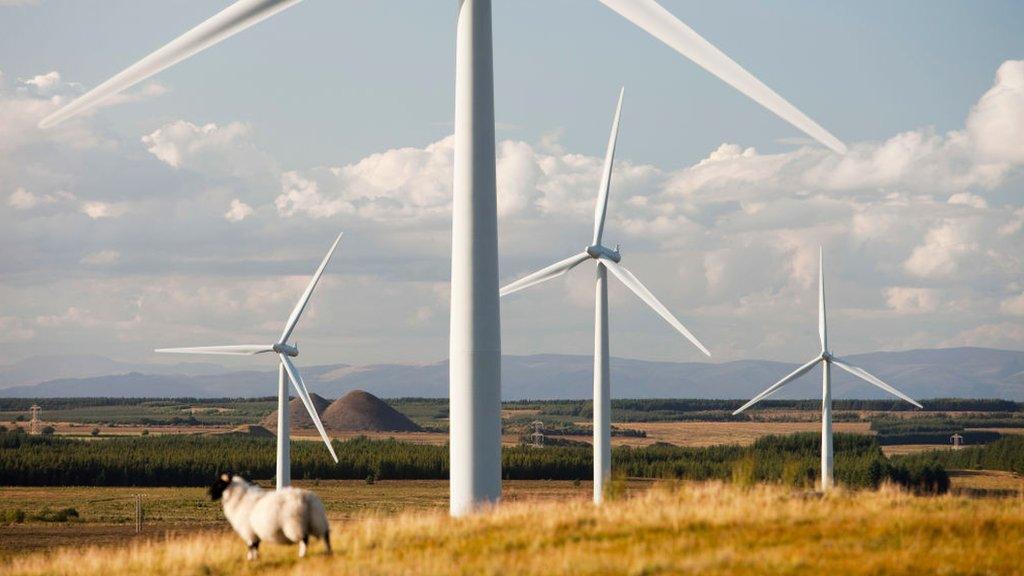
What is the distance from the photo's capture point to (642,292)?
4744 cm

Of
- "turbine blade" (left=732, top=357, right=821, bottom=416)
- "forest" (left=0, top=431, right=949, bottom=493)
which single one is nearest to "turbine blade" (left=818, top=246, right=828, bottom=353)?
"turbine blade" (left=732, top=357, right=821, bottom=416)

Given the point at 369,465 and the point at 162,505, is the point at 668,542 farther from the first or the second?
the point at 369,465

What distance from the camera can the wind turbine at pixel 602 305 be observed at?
4591cm

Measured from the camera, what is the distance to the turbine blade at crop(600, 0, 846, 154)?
911 inches

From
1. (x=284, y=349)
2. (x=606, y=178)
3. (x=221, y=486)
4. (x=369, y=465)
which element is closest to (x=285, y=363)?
(x=284, y=349)

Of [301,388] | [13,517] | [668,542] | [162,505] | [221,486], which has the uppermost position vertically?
[301,388]

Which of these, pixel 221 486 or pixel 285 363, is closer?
pixel 221 486

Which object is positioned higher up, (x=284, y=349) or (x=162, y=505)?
(x=284, y=349)

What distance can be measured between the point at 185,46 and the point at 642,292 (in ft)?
81.0

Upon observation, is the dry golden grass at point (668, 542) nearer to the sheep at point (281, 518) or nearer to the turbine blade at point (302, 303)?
the sheep at point (281, 518)

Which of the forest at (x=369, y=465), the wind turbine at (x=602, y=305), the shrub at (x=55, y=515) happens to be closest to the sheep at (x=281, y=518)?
the wind turbine at (x=602, y=305)

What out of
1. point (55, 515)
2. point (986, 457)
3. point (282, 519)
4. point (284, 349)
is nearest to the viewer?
point (282, 519)

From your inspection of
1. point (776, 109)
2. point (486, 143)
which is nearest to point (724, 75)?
point (776, 109)

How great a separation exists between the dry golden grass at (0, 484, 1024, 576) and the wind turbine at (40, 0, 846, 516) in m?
1.24
